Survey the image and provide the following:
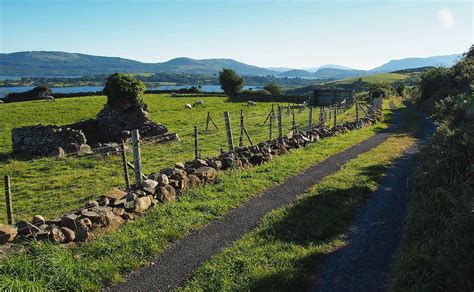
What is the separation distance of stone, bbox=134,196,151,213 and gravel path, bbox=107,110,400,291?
6.62 feet

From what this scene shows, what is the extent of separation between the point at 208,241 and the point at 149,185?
3445mm

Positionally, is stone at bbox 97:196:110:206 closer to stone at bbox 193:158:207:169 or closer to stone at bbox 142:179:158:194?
stone at bbox 142:179:158:194

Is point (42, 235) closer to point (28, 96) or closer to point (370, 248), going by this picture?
point (370, 248)

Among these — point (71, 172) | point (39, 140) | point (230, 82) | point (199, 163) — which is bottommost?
point (71, 172)

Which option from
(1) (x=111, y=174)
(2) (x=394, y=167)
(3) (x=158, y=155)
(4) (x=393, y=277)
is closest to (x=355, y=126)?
(2) (x=394, y=167)

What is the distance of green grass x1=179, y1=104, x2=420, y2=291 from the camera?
6.90 meters

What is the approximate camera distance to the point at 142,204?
10.7m

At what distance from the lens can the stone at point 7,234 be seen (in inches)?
310

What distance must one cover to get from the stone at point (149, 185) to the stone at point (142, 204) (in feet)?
1.15

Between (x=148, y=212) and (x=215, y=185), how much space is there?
114 inches

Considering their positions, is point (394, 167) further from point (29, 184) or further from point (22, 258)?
point (29, 184)

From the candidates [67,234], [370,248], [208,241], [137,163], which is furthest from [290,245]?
[137,163]

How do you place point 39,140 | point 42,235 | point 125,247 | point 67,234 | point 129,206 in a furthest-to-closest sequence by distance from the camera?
point 39,140 < point 129,206 < point 67,234 < point 125,247 < point 42,235

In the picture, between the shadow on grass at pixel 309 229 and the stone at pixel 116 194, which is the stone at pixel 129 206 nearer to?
the stone at pixel 116 194
